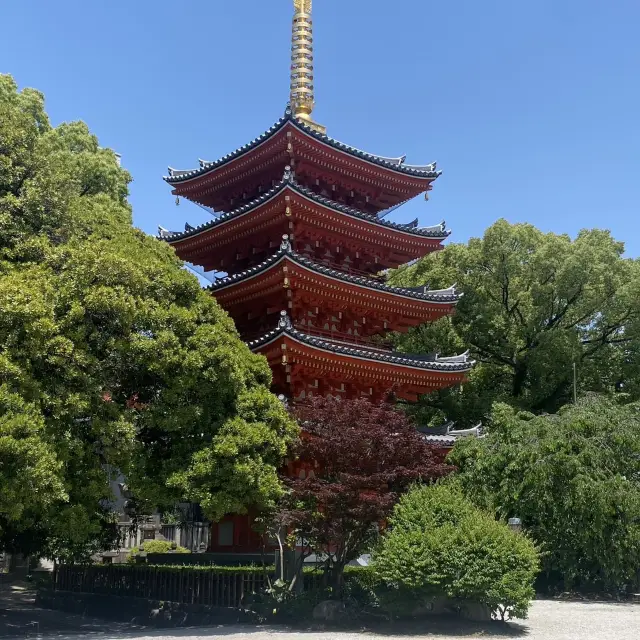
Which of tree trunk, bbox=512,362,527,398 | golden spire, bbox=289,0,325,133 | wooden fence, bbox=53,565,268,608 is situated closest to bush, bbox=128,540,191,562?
wooden fence, bbox=53,565,268,608

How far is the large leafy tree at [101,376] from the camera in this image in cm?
1291

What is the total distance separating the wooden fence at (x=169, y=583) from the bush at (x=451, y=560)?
3.34 m

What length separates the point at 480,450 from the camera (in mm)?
20594

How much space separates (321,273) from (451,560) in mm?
9193

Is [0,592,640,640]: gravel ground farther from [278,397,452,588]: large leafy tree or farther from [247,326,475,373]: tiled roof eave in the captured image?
[247,326,475,373]: tiled roof eave

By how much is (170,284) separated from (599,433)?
1204 cm

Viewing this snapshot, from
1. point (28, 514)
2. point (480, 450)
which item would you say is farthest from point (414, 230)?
point (28, 514)

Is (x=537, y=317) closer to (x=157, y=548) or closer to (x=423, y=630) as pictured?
(x=157, y=548)

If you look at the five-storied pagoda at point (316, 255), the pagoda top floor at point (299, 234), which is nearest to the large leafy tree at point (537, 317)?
the five-storied pagoda at point (316, 255)

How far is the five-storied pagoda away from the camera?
2078cm

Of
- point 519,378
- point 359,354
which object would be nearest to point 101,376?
point 359,354

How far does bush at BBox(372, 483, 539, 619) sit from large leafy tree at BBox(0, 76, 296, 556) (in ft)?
9.25

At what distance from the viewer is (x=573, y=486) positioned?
18641 millimetres

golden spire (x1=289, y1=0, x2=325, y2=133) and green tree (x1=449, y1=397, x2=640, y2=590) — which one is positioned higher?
golden spire (x1=289, y1=0, x2=325, y2=133)
